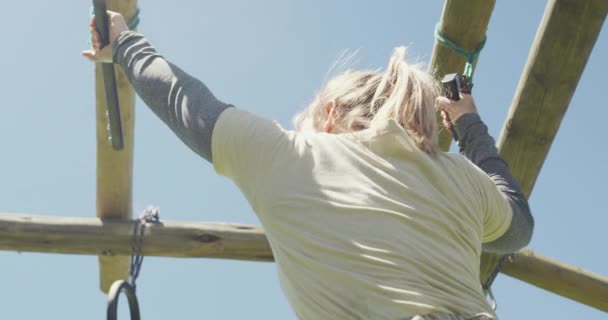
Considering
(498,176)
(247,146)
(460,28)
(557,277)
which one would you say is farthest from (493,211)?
(557,277)

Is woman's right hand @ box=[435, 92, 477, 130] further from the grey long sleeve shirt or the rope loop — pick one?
the rope loop

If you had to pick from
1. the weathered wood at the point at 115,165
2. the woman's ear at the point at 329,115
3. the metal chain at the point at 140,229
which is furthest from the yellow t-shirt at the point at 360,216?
the metal chain at the point at 140,229

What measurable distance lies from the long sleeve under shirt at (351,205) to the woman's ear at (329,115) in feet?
0.34

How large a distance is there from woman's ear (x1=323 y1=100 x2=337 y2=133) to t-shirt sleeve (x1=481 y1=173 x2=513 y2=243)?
0.31 metres

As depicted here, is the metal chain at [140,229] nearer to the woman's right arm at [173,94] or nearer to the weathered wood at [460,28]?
the weathered wood at [460,28]

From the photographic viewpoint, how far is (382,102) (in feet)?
5.36

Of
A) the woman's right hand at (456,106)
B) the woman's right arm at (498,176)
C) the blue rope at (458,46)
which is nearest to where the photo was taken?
the woman's right arm at (498,176)

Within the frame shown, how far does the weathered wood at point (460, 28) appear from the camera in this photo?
2883 mm

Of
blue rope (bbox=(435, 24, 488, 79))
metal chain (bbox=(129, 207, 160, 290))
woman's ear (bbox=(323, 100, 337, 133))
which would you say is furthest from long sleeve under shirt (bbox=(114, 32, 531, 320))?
metal chain (bbox=(129, 207, 160, 290))

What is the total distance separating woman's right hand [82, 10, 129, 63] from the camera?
197 cm

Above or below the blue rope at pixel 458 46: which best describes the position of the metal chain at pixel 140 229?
below

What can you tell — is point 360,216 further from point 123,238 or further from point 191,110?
point 123,238

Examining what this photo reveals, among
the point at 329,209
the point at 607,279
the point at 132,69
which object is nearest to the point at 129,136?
the point at 132,69

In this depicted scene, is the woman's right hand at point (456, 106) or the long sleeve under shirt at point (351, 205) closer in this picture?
the long sleeve under shirt at point (351, 205)
